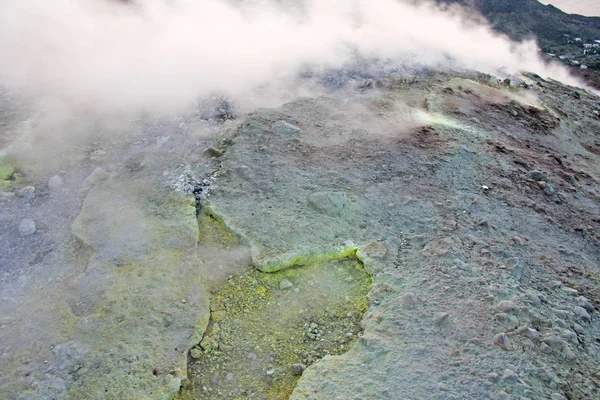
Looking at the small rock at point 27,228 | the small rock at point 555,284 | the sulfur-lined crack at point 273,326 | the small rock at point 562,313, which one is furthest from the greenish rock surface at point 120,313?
the small rock at point 555,284

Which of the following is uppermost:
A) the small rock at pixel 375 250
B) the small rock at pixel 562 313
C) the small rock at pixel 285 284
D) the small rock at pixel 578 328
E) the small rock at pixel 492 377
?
the small rock at pixel 562 313

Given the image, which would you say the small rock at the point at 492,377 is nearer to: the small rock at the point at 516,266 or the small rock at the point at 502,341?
the small rock at the point at 502,341

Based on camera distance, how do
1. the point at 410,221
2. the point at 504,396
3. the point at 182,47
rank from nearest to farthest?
the point at 504,396 < the point at 410,221 < the point at 182,47

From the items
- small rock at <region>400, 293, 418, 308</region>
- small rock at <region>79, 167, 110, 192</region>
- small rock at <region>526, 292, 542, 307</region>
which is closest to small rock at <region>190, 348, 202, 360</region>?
small rock at <region>400, 293, 418, 308</region>

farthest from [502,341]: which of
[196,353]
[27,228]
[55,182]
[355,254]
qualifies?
[55,182]

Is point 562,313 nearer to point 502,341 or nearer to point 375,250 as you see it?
point 502,341

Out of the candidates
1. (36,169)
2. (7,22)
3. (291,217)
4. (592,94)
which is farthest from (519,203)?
(7,22)
